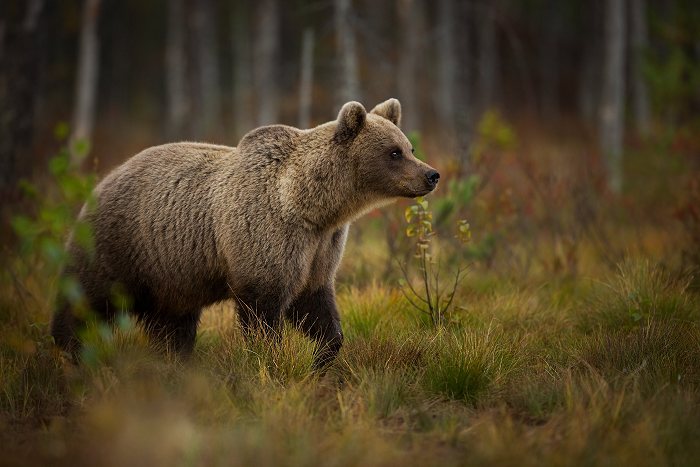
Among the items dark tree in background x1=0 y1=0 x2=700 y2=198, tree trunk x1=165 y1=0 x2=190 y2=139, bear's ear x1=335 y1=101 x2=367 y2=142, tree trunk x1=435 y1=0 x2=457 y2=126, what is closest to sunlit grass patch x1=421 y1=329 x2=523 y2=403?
bear's ear x1=335 y1=101 x2=367 y2=142

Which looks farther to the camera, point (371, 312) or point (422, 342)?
point (371, 312)

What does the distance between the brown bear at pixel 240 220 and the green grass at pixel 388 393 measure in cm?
30

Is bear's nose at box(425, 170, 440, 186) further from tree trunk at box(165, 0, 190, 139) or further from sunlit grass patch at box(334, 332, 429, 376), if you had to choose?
tree trunk at box(165, 0, 190, 139)

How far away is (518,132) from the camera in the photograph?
79.7 feet

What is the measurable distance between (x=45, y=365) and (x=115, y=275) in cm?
84

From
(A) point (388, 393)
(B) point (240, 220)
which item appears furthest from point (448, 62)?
(A) point (388, 393)

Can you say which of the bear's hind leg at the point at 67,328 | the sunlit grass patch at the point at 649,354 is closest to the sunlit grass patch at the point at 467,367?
the sunlit grass patch at the point at 649,354

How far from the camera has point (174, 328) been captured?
5.19 metres

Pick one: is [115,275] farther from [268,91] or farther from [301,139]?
[268,91]

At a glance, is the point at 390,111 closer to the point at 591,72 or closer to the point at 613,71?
the point at 613,71

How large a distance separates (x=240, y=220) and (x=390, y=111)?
4.99 feet

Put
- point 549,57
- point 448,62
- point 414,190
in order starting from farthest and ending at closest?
1. point 549,57
2. point 448,62
3. point 414,190

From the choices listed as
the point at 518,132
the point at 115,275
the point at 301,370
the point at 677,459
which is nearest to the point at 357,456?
the point at 301,370

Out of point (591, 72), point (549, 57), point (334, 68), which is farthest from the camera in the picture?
point (549, 57)
